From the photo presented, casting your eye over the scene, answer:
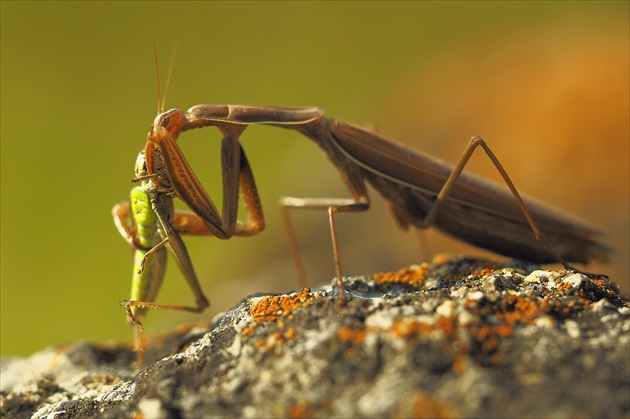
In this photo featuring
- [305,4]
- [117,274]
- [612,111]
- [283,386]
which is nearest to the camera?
[283,386]

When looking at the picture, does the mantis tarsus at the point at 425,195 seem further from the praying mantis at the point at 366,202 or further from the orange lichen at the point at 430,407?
the orange lichen at the point at 430,407

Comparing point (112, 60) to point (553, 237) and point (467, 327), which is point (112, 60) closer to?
point (553, 237)

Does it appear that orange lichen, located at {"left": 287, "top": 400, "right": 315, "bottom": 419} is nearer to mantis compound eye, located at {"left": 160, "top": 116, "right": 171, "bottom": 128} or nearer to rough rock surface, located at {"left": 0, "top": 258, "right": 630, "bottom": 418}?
rough rock surface, located at {"left": 0, "top": 258, "right": 630, "bottom": 418}

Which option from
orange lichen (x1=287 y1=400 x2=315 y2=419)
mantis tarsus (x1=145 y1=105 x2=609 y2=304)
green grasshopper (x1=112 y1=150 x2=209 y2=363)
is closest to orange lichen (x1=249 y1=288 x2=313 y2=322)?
orange lichen (x1=287 y1=400 x2=315 y2=419)

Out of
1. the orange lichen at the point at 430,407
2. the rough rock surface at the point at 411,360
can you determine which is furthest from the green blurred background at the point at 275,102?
the orange lichen at the point at 430,407

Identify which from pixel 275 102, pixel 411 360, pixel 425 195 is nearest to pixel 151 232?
pixel 425 195

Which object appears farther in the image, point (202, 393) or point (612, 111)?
point (612, 111)

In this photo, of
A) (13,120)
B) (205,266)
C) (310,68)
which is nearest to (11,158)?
(13,120)
